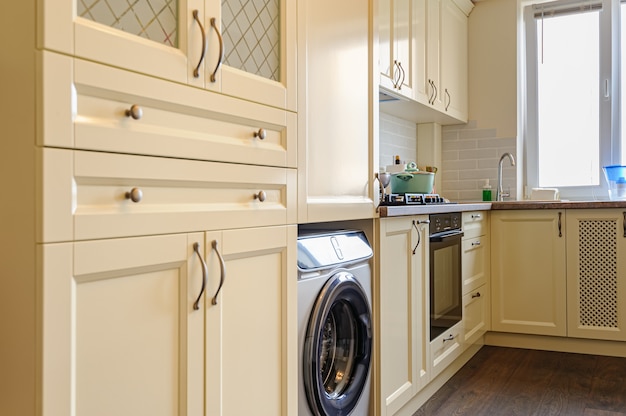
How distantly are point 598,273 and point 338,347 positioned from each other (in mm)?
2171

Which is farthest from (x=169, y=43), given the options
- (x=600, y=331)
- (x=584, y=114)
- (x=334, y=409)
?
(x=584, y=114)

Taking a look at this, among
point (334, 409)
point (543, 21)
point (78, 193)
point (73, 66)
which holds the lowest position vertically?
point (334, 409)

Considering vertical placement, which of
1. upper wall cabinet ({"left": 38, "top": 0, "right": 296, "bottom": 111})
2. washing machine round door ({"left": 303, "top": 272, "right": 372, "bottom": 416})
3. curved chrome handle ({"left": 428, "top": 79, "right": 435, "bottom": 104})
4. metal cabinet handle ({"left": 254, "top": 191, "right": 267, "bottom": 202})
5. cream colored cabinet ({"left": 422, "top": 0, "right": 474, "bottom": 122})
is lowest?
washing machine round door ({"left": 303, "top": 272, "right": 372, "bottom": 416})

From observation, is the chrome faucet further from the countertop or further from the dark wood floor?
the dark wood floor

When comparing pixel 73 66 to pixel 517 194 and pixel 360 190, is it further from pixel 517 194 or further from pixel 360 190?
pixel 517 194

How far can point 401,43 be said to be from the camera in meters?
3.00

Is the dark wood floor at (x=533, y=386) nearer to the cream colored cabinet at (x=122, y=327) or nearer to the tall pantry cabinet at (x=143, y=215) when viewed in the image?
the tall pantry cabinet at (x=143, y=215)

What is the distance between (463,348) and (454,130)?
181 centimetres

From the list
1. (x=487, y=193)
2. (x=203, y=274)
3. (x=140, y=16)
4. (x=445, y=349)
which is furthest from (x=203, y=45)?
(x=487, y=193)

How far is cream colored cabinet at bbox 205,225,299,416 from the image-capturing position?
1.35 m

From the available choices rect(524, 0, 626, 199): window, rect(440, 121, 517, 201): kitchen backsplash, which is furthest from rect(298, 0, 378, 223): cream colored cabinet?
rect(524, 0, 626, 199): window

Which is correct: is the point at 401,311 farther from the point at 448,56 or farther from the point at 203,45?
the point at 448,56

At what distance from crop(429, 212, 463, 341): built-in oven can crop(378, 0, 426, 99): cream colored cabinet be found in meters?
0.72

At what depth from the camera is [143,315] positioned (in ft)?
3.85
